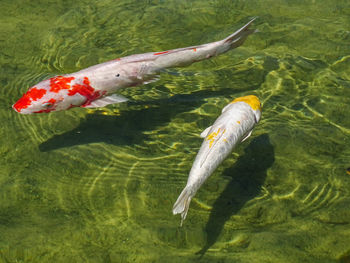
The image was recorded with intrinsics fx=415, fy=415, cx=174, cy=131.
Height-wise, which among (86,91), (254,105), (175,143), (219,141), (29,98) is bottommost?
(175,143)

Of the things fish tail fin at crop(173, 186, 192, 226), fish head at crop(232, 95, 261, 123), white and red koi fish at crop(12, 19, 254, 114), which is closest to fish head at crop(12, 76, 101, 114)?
white and red koi fish at crop(12, 19, 254, 114)

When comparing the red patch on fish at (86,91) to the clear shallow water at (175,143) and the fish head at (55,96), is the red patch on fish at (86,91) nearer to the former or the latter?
the fish head at (55,96)

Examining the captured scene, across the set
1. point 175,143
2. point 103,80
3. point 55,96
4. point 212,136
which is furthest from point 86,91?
point 212,136

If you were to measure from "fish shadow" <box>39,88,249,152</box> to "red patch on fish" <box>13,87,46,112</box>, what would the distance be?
710 mm

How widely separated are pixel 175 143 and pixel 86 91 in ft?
4.36

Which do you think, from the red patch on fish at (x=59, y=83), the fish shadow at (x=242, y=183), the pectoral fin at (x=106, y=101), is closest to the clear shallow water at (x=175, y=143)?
the fish shadow at (x=242, y=183)

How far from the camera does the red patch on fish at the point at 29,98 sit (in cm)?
483

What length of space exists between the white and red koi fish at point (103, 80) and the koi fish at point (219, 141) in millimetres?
1009

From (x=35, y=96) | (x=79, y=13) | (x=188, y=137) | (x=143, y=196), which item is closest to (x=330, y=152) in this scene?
(x=188, y=137)

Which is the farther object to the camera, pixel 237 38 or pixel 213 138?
pixel 237 38

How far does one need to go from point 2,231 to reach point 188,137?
8.33 ft

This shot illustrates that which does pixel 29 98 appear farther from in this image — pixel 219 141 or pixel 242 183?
pixel 242 183

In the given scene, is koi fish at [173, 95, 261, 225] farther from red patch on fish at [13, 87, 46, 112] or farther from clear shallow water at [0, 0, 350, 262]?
red patch on fish at [13, 87, 46, 112]

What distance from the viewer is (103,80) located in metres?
5.20
